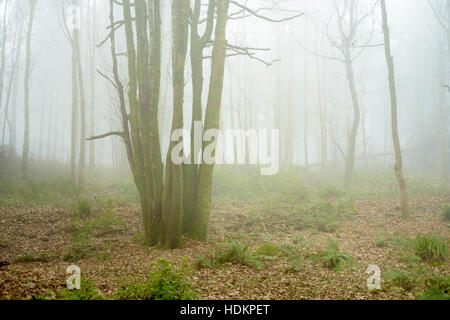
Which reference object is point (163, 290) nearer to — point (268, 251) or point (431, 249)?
point (268, 251)

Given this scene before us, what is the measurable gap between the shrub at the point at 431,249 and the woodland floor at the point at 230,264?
0.27m

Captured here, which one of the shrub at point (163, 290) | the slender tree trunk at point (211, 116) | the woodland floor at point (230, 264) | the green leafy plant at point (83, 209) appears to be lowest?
the woodland floor at point (230, 264)

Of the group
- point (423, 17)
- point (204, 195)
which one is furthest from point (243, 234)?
point (423, 17)

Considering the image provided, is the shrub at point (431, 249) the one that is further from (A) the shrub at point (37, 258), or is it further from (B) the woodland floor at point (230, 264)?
(A) the shrub at point (37, 258)

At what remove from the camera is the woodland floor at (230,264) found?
4.22m

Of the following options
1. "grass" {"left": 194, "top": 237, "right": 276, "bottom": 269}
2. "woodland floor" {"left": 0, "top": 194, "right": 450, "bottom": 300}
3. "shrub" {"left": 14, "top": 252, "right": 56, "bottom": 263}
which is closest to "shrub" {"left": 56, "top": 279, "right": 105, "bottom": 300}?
"woodland floor" {"left": 0, "top": 194, "right": 450, "bottom": 300}

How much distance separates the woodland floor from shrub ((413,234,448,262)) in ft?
0.90

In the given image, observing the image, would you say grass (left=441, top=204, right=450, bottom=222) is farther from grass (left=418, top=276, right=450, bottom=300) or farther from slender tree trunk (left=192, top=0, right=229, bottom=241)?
slender tree trunk (left=192, top=0, right=229, bottom=241)

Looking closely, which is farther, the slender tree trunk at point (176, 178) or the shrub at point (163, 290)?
the slender tree trunk at point (176, 178)

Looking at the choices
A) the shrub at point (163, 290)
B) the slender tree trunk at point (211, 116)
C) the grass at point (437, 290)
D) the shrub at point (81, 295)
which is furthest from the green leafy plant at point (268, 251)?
the shrub at point (81, 295)

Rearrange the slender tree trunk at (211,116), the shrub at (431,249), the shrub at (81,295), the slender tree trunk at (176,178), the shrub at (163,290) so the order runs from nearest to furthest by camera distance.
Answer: the shrub at (81,295)
the shrub at (163,290)
the shrub at (431,249)
the slender tree trunk at (176,178)
the slender tree trunk at (211,116)

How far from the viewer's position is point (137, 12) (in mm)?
6742

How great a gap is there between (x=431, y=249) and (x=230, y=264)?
360 cm

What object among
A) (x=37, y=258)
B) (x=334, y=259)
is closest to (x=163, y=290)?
(x=334, y=259)
